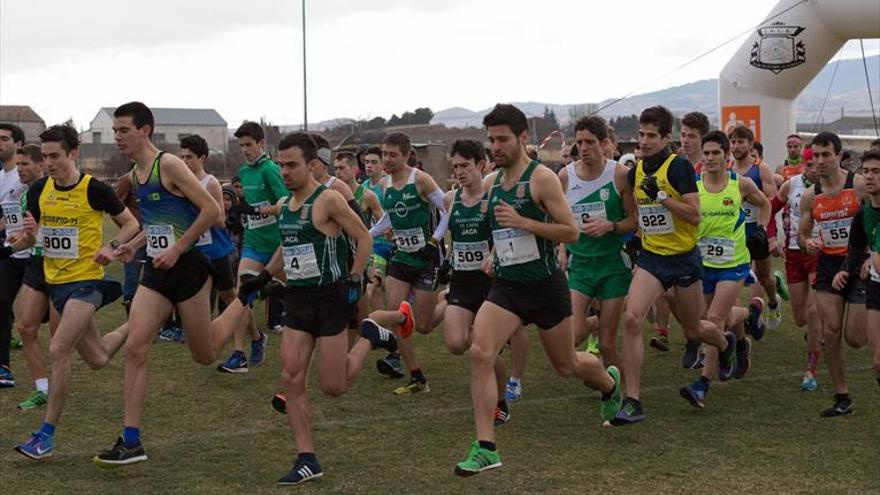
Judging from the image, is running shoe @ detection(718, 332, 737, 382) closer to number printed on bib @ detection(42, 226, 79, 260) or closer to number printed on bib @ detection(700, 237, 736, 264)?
number printed on bib @ detection(700, 237, 736, 264)

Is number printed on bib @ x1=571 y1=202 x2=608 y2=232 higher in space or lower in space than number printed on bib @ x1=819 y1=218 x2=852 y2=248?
higher

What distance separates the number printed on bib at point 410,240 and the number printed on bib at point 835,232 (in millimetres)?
3162

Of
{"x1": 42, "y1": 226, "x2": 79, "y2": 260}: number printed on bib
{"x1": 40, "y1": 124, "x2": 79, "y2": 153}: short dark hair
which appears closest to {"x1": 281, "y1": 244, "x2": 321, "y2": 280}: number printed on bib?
{"x1": 42, "y1": 226, "x2": 79, "y2": 260}: number printed on bib

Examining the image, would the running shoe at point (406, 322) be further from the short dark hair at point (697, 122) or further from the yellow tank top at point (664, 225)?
the short dark hair at point (697, 122)

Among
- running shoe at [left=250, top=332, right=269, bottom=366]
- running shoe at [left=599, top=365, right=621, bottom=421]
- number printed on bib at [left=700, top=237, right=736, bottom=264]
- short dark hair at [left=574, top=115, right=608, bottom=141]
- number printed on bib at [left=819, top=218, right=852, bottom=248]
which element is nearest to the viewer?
running shoe at [left=599, top=365, right=621, bottom=421]

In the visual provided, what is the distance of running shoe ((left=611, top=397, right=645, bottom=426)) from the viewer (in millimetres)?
7672

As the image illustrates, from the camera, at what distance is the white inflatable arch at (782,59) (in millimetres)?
17438

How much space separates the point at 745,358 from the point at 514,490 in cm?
395

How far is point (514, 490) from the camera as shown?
625 cm

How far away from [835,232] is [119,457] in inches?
210

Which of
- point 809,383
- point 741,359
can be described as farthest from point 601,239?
Answer: point 809,383

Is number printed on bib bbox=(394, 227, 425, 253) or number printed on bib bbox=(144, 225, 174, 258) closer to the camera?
number printed on bib bbox=(144, 225, 174, 258)

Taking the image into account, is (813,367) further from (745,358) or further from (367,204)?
(367,204)

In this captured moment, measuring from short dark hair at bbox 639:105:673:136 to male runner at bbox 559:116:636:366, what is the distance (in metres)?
0.29
